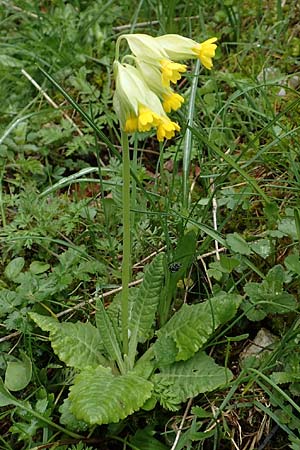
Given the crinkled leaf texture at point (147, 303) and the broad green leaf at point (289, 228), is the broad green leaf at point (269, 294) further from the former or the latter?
the crinkled leaf texture at point (147, 303)

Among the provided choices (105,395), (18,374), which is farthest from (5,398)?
(105,395)

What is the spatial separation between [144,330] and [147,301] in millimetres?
89

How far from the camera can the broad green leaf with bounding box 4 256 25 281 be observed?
2547 mm

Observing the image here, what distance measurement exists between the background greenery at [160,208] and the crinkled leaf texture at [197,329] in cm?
4

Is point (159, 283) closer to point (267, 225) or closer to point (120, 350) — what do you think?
point (120, 350)

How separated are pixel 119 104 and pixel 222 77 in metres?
1.30

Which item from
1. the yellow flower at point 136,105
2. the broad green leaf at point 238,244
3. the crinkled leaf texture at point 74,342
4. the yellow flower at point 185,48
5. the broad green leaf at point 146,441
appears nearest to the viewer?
the yellow flower at point 136,105

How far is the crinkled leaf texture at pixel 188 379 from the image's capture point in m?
2.10

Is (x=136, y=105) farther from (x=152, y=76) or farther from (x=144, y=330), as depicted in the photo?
(x=144, y=330)

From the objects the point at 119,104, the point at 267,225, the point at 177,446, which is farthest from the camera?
the point at 267,225

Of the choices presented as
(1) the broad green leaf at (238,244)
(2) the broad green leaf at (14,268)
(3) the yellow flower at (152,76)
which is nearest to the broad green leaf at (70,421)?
(2) the broad green leaf at (14,268)

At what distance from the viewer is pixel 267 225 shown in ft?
8.49

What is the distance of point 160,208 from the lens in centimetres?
273

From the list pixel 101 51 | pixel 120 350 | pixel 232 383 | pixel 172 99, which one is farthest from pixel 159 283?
pixel 101 51
